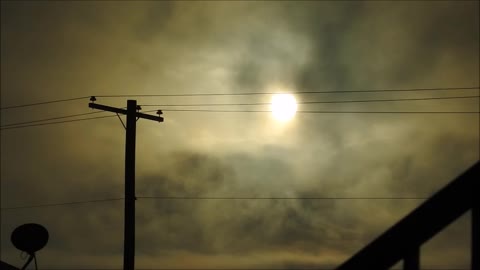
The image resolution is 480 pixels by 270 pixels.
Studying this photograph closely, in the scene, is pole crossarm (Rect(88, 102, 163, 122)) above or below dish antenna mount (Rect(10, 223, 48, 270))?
above

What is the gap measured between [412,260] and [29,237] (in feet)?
58.7

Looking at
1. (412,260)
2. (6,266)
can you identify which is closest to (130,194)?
(6,266)

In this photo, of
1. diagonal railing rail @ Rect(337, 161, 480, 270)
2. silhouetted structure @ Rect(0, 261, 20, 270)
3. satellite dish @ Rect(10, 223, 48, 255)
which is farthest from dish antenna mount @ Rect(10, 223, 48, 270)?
diagonal railing rail @ Rect(337, 161, 480, 270)

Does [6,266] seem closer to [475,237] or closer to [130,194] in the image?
[130,194]

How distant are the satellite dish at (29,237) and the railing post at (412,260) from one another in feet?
58.3

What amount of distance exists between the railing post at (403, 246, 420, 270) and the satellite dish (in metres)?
17.8

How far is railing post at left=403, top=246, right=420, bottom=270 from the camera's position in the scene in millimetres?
3152

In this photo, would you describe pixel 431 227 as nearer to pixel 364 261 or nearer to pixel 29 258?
pixel 364 261

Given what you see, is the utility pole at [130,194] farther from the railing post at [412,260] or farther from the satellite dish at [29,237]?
the railing post at [412,260]

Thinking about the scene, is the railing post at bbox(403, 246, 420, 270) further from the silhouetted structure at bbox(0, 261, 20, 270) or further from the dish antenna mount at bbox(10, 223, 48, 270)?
the silhouetted structure at bbox(0, 261, 20, 270)

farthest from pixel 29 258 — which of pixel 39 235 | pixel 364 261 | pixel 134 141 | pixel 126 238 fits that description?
pixel 364 261

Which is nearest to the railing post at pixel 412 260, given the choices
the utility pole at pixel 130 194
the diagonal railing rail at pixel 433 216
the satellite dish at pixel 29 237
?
the diagonal railing rail at pixel 433 216

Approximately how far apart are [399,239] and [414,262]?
147mm

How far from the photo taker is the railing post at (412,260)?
10.3 feet
